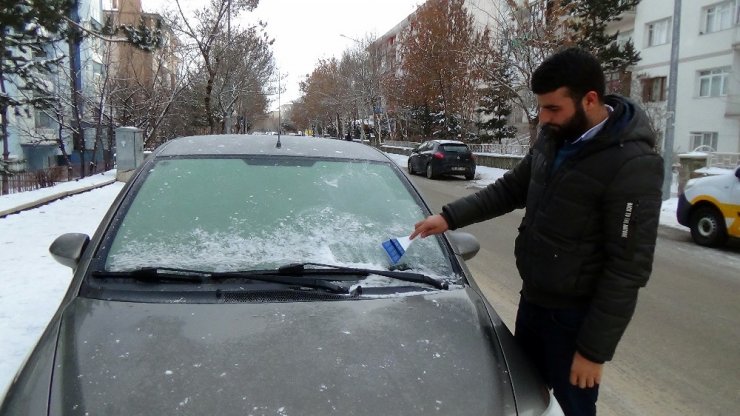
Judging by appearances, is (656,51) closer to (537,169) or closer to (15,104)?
(15,104)

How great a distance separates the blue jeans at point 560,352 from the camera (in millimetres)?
1966

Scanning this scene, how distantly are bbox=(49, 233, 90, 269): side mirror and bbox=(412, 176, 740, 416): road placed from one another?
1.71 meters

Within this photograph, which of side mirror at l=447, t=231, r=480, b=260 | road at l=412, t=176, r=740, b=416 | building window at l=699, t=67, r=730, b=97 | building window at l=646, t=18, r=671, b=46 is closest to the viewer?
side mirror at l=447, t=231, r=480, b=260

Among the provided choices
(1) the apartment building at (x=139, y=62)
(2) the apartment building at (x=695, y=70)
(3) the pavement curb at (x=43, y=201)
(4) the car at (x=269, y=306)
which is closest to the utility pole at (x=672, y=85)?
(2) the apartment building at (x=695, y=70)

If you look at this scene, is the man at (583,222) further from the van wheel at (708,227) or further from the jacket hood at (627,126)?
the van wheel at (708,227)

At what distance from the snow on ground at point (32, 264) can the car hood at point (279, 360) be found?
0.39 metres

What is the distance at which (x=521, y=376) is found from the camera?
5.75 feet

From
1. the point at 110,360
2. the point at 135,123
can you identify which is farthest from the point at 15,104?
the point at 110,360

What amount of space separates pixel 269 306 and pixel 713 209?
871 centimetres

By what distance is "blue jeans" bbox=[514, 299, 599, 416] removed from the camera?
1.97 meters

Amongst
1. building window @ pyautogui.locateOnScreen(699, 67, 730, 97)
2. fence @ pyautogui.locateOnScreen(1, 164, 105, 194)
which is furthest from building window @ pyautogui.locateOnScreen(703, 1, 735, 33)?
fence @ pyautogui.locateOnScreen(1, 164, 105, 194)

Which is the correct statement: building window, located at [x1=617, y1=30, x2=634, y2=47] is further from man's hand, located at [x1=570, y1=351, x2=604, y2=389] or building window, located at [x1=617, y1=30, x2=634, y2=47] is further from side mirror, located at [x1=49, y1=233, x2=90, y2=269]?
side mirror, located at [x1=49, y1=233, x2=90, y2=269]

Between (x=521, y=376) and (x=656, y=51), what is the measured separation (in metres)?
30.9

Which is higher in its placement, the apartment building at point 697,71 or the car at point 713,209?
the apartment building at point 697,71
